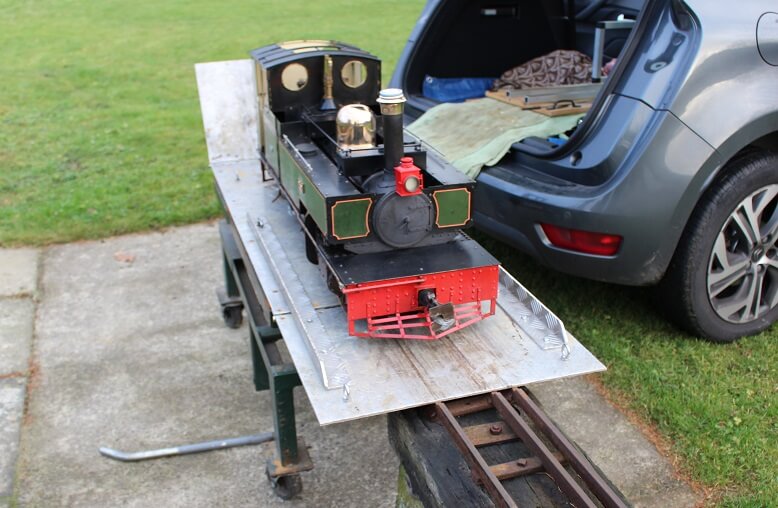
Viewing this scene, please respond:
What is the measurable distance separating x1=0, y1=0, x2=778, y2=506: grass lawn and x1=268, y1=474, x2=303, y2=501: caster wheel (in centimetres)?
192

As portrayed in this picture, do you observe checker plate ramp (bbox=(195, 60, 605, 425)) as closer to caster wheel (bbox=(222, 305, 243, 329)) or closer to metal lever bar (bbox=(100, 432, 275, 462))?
metal lever bar (bbox=(100, 432, 275, 462))

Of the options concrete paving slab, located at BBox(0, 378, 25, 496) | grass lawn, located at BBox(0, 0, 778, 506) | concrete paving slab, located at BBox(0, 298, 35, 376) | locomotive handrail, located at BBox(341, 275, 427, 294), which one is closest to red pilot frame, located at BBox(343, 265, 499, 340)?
locomotive handrail, located at BBox(341, 275, 427, 294)

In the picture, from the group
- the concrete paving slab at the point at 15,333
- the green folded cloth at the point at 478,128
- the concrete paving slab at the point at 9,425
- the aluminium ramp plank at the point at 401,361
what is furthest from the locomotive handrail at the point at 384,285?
the concrete paving slab at the point at 15,333

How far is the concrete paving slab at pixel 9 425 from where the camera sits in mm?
4137

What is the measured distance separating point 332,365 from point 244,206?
6.34 ft

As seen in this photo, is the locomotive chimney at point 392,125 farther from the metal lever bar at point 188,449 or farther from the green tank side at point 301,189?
the metal lever bar at point 188,449

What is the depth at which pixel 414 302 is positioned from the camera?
11.6 ft

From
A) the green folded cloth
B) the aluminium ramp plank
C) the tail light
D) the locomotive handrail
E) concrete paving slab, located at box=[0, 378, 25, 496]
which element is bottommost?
concrete paving slab, located at box=[0, 378, 25, 496]

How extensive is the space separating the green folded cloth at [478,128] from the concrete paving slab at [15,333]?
3104 mm

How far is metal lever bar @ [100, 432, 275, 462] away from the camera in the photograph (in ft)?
13.9

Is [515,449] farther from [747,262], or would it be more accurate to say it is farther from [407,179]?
[747,262]

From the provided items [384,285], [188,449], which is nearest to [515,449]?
[384,285]

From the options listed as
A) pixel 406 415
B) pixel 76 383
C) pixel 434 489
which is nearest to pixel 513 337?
pixel 406 415

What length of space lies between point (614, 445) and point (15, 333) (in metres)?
4.07
